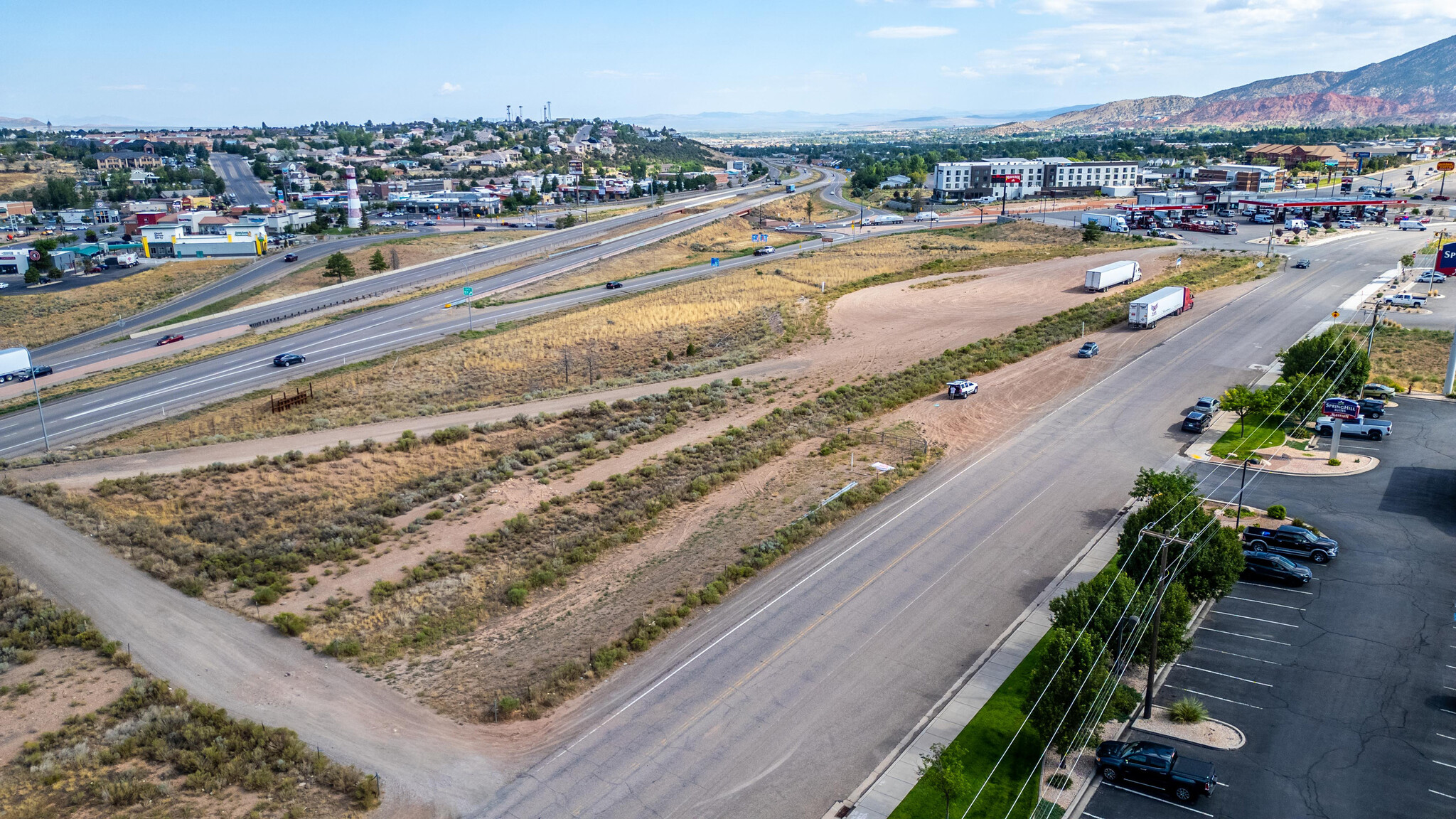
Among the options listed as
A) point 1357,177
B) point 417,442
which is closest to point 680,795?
point 417,442

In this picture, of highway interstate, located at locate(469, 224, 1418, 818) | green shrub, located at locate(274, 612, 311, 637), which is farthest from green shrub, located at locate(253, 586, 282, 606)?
highway interstate, located at locate(469, 224, 1418, 818)

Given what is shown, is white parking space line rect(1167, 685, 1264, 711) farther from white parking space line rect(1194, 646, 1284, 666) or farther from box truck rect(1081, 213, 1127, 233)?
box truck rect(1081, 213, 1127, 233)

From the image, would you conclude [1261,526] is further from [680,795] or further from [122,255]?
[122,255]

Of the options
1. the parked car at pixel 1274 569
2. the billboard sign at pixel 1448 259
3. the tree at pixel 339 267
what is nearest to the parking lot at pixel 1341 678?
the parked car at pixel 1274 569

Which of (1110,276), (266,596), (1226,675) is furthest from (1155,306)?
(266,596)

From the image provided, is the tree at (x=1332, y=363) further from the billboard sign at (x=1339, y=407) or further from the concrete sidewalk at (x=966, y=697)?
the concrete sidewalk at (x=966, y=697)

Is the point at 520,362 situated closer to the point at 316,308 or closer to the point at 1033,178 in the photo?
the point at 316,308
